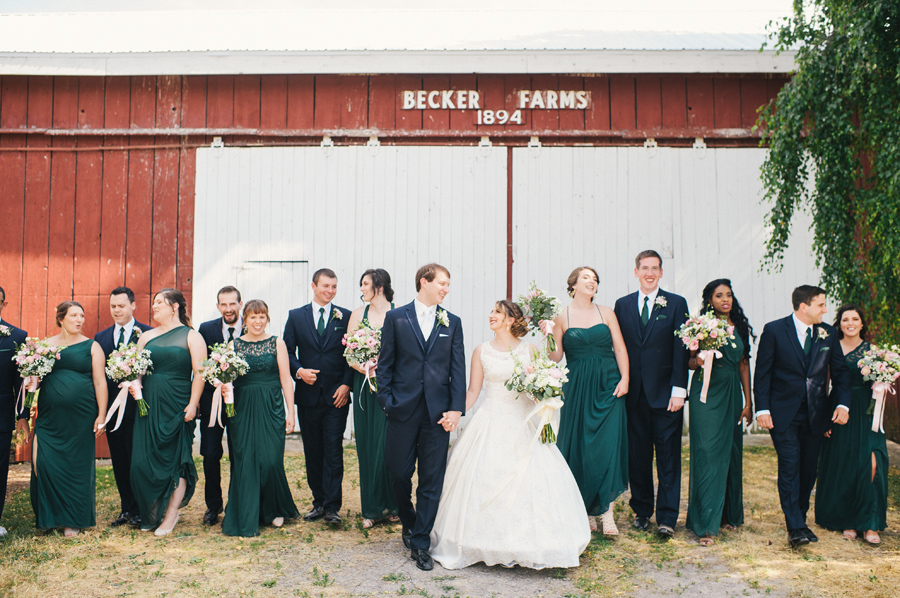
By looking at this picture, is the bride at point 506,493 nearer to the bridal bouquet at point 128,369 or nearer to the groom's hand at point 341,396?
the groom's hand at point 341,396

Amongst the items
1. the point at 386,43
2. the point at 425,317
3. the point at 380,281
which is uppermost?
the point at 386,43

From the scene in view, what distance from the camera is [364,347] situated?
5363mm

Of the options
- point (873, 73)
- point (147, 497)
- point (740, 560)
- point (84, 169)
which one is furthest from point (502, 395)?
point (84, 169)

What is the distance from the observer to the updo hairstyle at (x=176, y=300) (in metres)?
5.32

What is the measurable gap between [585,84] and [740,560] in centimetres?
615

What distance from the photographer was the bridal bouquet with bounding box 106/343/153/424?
16.8ft

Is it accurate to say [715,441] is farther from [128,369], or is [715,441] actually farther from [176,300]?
[128,369]

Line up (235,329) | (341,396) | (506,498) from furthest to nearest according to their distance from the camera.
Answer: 1. (235,329)
2. (341,396)
3. (506,498)

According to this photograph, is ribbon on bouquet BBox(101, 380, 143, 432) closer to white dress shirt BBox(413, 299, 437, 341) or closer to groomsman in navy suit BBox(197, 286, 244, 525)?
groomsman in navy suit BBox(197, 286, 244, 525)

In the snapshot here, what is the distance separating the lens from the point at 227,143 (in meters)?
8.87

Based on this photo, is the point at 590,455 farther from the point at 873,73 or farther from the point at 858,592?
the point at 873,73

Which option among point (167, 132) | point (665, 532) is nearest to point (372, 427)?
point (665, 532)

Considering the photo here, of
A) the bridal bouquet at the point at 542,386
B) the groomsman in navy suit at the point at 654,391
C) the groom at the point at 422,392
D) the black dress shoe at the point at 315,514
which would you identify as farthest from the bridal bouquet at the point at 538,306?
the black dress shoe at the point at 315,514

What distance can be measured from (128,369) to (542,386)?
10.1 feet
